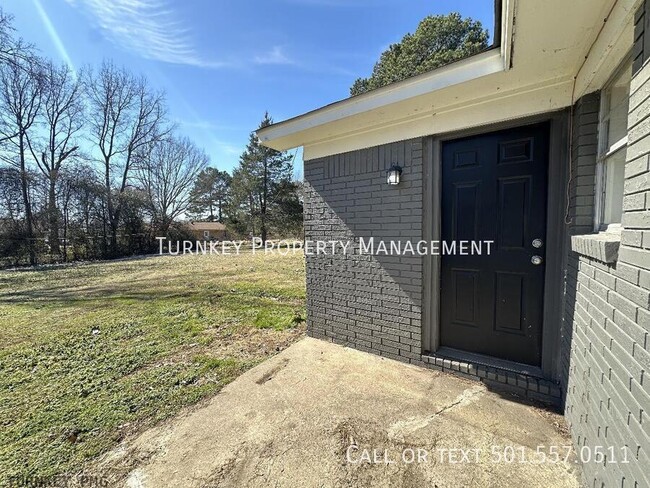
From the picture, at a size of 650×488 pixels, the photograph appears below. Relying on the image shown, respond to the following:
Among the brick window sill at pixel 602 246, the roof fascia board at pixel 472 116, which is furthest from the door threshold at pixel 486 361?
the roof fascia board at pixel 472 116

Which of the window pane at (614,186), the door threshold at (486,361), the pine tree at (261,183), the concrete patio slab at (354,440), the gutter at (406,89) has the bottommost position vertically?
the concrete patio slab at (354,440)

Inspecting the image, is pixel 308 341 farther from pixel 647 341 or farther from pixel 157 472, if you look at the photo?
pixel 647 341

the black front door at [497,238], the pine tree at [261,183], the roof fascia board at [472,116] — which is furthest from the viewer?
the pine tree at [261,183]

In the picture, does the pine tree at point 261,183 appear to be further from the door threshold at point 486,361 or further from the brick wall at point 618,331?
the brick wall at point 618,331

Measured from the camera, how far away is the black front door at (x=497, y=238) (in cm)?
222

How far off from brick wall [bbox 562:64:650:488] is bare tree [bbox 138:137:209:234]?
22.2 m

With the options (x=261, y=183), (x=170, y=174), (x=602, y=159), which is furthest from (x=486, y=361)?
(x=170, y=174)

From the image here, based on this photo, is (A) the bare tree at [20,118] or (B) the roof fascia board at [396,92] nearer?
(B) the roof fascia board at [396,92]

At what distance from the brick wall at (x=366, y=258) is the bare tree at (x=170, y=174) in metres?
19.9

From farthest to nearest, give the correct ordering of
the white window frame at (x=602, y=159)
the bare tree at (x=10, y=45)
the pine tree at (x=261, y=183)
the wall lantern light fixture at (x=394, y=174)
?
1. the pine tree at (x=261, y=183)
2. the bare tree at (x=10, y=45)
3. the wall lantern light fixture at (x=394, y=174)
4. the white window frame at (x=602, y=159)

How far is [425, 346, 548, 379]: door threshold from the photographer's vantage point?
225 cm

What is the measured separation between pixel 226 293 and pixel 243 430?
4.25 m

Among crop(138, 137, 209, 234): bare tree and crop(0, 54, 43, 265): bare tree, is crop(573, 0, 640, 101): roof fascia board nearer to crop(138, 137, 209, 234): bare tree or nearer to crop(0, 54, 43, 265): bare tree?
crop(0, 54, 43, 265): bare tree

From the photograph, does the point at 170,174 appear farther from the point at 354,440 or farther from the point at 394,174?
the point at 354,440
